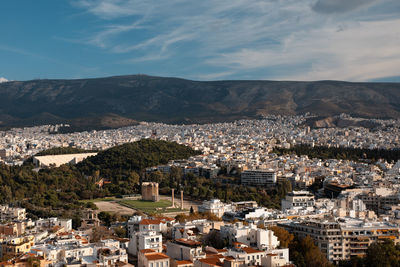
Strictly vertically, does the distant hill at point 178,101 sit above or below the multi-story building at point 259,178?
above

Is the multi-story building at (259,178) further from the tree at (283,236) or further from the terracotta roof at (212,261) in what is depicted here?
the terracotta roof at (212,261)

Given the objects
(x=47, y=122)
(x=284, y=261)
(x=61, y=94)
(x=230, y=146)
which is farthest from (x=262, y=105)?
(x=284, y=261)

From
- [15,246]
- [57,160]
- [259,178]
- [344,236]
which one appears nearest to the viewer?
[15,246]

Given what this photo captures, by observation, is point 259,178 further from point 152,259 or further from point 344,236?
point 152,259

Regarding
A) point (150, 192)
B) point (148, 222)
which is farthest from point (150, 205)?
point (148, 222)

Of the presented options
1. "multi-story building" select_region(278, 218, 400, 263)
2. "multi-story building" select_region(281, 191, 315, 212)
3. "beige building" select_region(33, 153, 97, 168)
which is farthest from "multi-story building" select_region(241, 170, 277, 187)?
"multi-story building" select_region(278, 218, 400, 263)

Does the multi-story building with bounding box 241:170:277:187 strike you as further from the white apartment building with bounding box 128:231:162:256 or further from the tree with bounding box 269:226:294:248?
the white apartment building with bounding box 128:231:162:256

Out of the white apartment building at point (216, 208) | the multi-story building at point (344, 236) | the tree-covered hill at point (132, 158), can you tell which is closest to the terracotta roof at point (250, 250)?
the multi-story building at point (344, 236)
